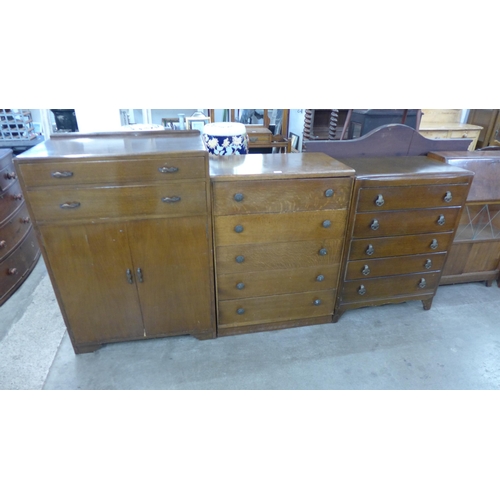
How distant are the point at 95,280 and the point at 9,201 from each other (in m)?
1.07

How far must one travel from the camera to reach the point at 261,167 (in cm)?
171

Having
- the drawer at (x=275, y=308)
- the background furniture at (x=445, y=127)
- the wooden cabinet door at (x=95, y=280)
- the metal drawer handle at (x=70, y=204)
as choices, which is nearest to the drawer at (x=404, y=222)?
the drawer at (x=275, y=308)

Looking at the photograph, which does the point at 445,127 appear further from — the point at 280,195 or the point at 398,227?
the point at 280,195

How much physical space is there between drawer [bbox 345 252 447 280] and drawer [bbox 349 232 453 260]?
3 cm

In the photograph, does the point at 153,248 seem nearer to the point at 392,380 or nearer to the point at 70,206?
the point at 70,206

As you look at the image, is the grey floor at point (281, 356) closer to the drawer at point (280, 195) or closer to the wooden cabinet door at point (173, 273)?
the wooden cabinet door at point (173, 273)

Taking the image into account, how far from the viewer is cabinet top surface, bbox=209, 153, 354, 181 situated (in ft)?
5.30

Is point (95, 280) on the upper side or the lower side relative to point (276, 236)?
lower

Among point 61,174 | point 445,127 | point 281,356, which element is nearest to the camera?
point 61,174

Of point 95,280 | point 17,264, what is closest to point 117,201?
point 95,280

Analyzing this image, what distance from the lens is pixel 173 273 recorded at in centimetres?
175

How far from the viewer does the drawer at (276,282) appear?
6.15 feet

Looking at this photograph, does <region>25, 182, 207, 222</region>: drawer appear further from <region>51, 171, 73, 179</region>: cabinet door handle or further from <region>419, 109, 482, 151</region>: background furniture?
<region>419, 109, 482, 151</region>: background furniture

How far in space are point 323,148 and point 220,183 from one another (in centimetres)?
80
